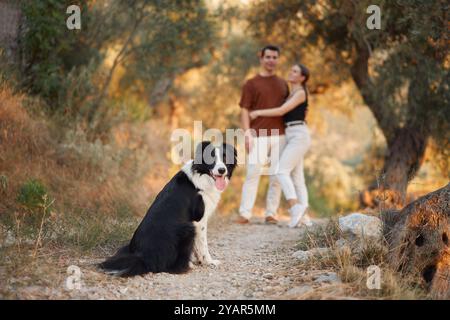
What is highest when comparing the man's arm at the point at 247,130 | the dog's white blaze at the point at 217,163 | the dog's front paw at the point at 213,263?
the man's arm at the point at 247,130

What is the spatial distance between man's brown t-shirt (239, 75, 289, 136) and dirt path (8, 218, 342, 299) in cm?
210

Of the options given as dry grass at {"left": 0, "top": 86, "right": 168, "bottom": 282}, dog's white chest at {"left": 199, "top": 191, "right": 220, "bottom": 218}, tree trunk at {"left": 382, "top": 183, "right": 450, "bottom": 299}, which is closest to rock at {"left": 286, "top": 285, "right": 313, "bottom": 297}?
tree trunk at {"left": 382, "top": 183, "right": 450, "bottom": 299}

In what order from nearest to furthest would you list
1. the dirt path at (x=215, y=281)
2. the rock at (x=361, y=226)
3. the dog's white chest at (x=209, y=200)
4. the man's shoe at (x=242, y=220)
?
1. the dirt path at (x=215, y=281)
2. the rock at (x=361, y=226)
3. the dog's white chest at (x=209, y=200)
4. the man's shoe at (x=242, y=220)

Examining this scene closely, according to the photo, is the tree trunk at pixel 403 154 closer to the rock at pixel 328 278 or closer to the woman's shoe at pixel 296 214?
the woman's shoe at pixel 296 214

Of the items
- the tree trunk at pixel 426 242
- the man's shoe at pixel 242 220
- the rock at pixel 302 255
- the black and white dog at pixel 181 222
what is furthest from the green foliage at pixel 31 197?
the tree trunk at pixel 426 242

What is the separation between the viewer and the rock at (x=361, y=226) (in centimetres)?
547

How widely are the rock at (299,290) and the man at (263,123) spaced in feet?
11.1

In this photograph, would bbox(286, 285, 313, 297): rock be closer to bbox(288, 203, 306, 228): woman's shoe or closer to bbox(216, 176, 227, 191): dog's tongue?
bbox(216, 176, 227, 191): dog's tongue

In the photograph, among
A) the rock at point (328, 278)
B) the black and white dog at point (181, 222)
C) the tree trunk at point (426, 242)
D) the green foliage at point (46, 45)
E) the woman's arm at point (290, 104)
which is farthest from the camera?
the green foliage at point (46, 45)

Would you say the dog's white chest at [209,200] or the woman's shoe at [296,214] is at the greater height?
the dog's white chest at [209,200]

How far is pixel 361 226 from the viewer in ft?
18.3

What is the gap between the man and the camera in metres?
7.75
